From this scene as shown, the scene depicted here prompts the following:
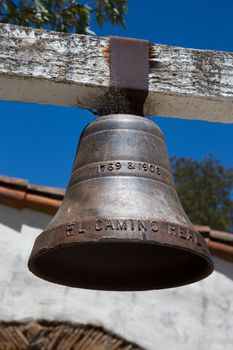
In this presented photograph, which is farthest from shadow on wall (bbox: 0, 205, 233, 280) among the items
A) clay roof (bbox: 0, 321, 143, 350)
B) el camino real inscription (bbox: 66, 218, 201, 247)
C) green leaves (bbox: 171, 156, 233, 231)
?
green leaves (bbox: 171, 156, 233, 231)

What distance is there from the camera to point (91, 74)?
2.61 meters

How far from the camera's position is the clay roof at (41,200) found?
4.30 meters

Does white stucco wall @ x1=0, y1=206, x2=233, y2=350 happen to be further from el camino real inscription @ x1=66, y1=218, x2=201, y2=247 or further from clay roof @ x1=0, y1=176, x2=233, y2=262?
el camino real inscription @ x1=66, y1=218, x2=201, y2=247

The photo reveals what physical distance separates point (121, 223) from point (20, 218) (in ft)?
7.92

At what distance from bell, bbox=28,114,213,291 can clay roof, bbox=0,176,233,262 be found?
1.72 metres

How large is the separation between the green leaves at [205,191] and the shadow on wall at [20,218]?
352 inches

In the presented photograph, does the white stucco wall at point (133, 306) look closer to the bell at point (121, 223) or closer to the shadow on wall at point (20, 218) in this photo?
the shadow on wall at point (20, 218)

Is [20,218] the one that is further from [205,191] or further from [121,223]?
[205,191]

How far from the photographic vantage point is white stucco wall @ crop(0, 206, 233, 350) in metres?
4.18

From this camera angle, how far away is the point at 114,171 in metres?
2.39

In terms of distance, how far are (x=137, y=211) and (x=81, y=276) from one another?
0.51m

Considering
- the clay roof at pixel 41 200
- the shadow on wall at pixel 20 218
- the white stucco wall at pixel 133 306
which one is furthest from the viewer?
the shadow on wall at pixel 20 218

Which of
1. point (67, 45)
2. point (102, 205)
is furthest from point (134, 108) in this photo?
point (102, 205)

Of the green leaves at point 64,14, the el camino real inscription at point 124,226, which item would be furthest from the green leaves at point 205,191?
the el camino real inscription at point 124,226
